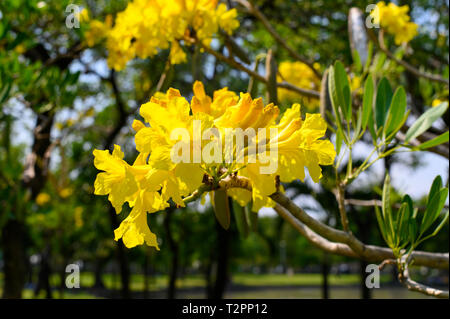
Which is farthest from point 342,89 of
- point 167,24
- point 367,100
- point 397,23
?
point 397,23

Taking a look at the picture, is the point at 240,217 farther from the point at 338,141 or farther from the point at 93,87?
the point at 93,87

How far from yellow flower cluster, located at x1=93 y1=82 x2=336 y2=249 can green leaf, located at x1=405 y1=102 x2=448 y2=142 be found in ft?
1.45

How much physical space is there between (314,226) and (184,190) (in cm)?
39

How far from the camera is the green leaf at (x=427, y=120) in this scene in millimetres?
1146

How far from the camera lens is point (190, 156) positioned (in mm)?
786

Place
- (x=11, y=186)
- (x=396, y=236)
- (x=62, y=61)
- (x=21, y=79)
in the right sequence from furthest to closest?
(x=62, y=61), (x=11, y=186), (x=21, y=79), (x=396, y=236)

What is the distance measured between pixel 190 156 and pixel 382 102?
2.69ft

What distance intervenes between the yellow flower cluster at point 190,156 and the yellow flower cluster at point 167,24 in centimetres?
80

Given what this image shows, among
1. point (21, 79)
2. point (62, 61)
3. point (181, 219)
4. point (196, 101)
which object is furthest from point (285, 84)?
point (181, 219)

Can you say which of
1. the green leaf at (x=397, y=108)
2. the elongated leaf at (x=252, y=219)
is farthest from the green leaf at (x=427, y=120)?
the elongated leaf at (x=252, y=219)

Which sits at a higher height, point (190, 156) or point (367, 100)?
point (367, 100)

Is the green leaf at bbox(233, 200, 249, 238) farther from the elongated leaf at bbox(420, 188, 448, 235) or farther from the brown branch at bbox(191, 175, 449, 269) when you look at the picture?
the elongated leaf at bbox(420, 188, 448, 235)

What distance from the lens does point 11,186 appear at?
10.1 feet
